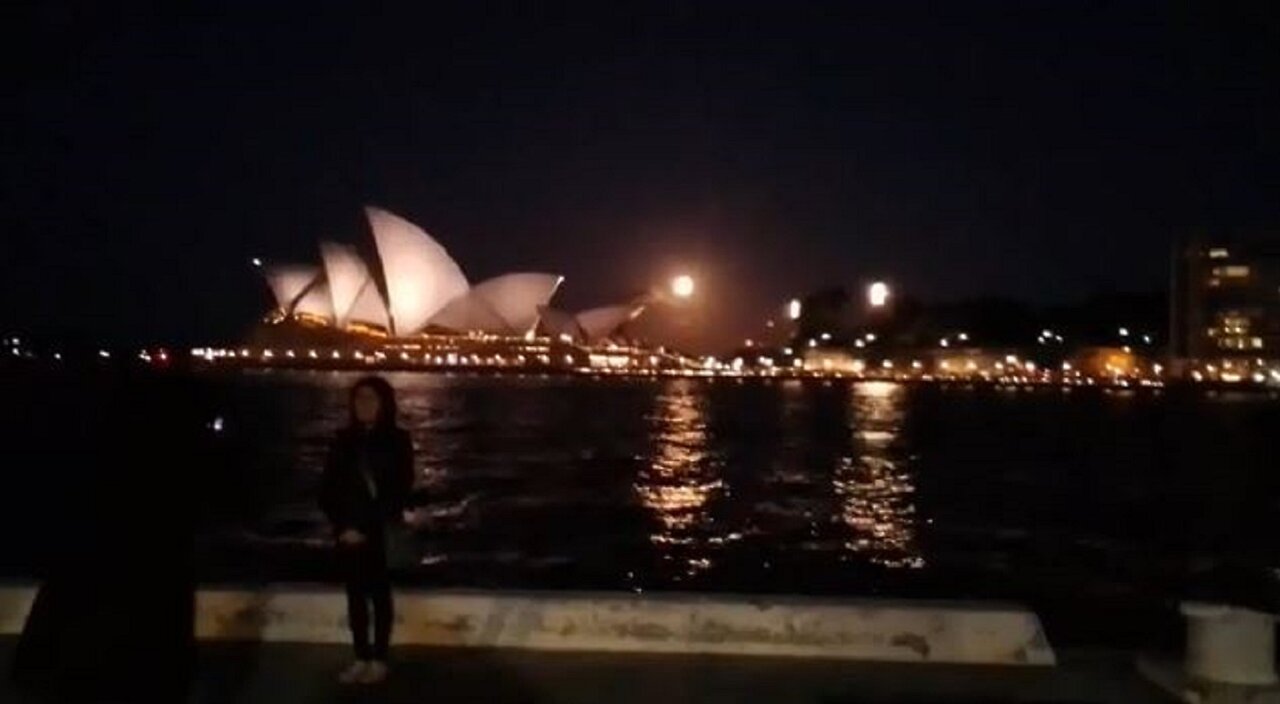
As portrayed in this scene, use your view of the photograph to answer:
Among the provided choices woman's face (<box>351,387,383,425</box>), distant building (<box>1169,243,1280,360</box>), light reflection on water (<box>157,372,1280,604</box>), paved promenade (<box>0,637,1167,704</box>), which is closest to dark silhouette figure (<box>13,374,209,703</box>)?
light reflection on water (<box>157,372,1280,604</box>)

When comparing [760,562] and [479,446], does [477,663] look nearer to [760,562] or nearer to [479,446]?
[760,562]

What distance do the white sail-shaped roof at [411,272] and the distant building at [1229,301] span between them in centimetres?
5475

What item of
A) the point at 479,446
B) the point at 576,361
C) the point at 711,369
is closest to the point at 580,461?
the point at 479,446

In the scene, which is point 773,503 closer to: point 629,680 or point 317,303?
point 629,680

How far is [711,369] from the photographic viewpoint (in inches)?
6344

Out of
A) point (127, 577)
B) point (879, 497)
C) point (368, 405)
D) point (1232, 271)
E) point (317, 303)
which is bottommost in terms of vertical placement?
point (879, 497)

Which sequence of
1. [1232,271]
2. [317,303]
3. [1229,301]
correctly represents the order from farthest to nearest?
[1232,271]
[1229,301]
[317,303]

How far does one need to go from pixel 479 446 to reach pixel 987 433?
2228cm

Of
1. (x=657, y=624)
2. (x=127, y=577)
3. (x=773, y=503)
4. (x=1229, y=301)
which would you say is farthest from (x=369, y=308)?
(x=127, y=577)

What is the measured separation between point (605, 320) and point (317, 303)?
25.3m

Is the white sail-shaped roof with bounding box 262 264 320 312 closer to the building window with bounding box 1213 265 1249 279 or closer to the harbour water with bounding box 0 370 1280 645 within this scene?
the harbour water with bounding box 0 370 1280 645

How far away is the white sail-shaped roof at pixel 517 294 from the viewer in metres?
106

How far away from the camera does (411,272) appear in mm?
92062

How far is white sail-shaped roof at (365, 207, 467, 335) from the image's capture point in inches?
3364
